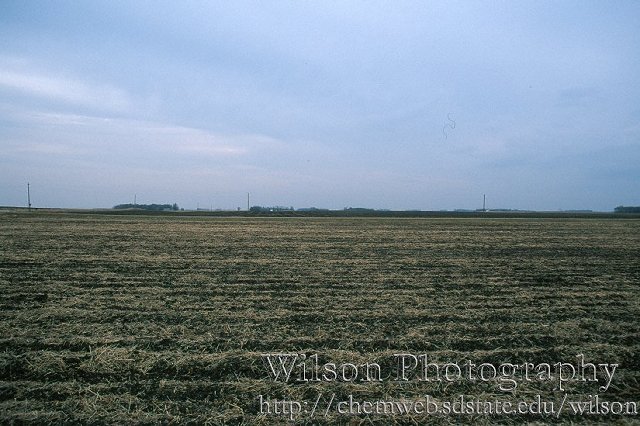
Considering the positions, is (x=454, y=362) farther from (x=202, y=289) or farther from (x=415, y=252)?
(x=415, y=252)

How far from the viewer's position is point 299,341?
18.8 feet

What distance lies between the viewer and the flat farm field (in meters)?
4.02

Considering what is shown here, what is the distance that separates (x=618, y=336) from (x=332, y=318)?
17.0 ft

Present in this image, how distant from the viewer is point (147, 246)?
18859 mm

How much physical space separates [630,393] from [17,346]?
8940 mm

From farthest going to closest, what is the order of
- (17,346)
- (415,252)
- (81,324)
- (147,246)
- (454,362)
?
1. (147,246)
2. (415,252)
3. (81,324)
4. (17,346)
5. (454,362)

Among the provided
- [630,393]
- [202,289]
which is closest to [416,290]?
[630,393]

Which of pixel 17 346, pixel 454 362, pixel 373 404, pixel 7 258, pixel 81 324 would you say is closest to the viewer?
pixel 373 404

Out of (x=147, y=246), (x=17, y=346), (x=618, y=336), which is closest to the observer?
(x=17, y=346)

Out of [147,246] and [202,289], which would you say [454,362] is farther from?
[147,246]

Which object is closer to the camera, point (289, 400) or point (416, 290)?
point (289, 400)

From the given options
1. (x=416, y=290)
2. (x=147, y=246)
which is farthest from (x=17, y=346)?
(x=147, y=246)

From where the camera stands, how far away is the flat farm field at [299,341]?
402 centimetres

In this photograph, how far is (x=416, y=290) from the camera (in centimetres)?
938
